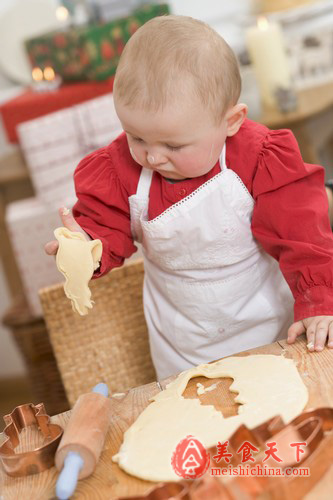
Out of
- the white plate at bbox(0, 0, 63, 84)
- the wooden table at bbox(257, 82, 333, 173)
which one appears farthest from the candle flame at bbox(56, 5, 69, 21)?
the wooden table at bbox(257, 82, 333, 173)

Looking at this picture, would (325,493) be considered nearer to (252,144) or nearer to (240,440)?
(240,440)

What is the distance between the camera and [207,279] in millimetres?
1171

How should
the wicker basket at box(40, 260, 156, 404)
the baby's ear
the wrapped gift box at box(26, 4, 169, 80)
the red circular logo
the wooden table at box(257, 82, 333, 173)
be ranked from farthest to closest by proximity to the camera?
the wrapped gift box at box(26, 4, 169, 80) < the wooden table at box(257, 82, 333, 173) < the wicker basket at box(40, 260, 156, 404) < the baby's ear < the red circular logo

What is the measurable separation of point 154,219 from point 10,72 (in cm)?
166

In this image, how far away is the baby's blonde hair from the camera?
3.06 feet

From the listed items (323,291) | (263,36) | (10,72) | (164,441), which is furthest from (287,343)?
(10,72)

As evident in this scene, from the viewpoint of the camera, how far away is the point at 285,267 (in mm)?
1069

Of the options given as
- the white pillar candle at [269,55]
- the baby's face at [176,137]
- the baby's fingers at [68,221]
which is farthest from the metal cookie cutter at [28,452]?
the white pillar candle at [269,55]

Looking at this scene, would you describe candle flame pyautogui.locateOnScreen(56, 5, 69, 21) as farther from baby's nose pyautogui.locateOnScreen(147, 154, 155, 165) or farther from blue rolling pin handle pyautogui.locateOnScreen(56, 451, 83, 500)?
blue rolling pin handle pyautogui.locateOnScreen(56, 451, 83, 500)

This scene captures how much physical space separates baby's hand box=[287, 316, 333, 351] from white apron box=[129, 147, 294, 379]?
7.4 inches

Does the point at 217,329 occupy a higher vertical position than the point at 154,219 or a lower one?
lower

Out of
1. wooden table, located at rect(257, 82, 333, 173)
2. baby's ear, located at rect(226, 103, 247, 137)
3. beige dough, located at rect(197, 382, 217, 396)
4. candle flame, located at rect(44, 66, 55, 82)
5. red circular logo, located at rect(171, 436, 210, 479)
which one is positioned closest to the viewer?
red circular logo, located at rect(171, 436, 210, 479)

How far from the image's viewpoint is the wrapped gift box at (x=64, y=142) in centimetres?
184

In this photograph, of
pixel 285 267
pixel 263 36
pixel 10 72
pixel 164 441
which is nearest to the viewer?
pixel 164 441
